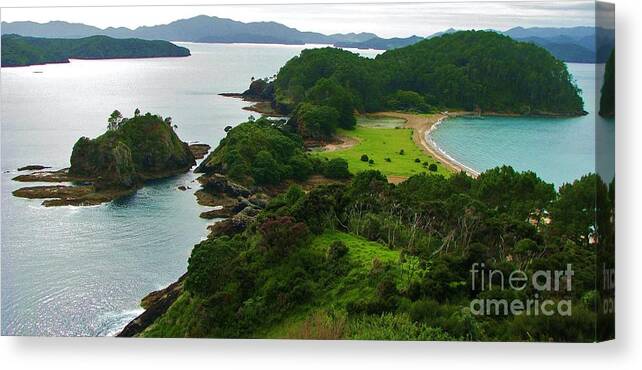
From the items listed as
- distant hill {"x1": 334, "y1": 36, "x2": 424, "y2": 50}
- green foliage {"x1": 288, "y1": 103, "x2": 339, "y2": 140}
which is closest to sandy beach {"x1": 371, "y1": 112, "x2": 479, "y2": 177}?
green foliage {"x1": 288, "y1": 103, "x2": 339, "y2": 140}

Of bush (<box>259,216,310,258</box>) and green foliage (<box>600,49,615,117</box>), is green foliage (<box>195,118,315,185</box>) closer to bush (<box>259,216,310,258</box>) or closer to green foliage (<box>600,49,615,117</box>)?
bush (<box>259,216,310,258</box>)

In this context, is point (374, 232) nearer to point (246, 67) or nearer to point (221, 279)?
point (221, 279)

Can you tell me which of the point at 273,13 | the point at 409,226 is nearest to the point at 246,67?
the point at 273,13

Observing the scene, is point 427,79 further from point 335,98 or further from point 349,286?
point 349,286

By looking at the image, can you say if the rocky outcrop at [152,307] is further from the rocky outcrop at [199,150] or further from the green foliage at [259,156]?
the rocky outcrop at [199,150]

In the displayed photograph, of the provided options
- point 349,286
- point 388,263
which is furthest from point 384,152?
point 349,286

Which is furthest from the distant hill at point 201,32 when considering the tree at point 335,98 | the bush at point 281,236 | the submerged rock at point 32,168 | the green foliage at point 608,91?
the green foliage at point 608,91
